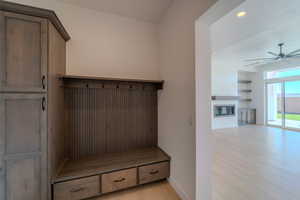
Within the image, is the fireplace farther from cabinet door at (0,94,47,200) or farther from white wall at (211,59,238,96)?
cabinet door at (0,94,47,200)

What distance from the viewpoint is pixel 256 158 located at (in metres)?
2.89

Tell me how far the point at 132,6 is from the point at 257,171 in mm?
3763

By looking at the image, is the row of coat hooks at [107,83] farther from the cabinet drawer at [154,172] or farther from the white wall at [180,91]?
the cabinet drawer at [154,172]

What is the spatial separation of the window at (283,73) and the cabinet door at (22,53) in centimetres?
854

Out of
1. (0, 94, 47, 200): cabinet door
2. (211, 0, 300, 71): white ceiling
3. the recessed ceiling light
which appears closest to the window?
(211, 0, 300, 71): white ceiling

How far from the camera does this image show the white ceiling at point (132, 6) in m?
2.08

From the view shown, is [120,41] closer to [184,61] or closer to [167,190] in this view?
[184,61]

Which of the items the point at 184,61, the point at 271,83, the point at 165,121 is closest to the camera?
the point at 184,61

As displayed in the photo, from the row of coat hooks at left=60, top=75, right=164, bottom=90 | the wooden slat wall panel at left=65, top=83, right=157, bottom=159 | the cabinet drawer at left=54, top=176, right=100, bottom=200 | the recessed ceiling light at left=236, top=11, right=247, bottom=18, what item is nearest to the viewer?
the cabinet drawer at left=54, top=176, right=100, bottom=200

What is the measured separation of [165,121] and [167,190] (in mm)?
1067

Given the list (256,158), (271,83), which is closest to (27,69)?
(256,158)

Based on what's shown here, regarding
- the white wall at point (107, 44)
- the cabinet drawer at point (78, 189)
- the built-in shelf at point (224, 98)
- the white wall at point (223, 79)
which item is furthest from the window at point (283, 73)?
the cabinet drawer at point (78, 189)

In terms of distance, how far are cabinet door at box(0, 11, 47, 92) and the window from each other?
854cm

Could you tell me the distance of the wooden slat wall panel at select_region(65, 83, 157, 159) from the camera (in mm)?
2115
